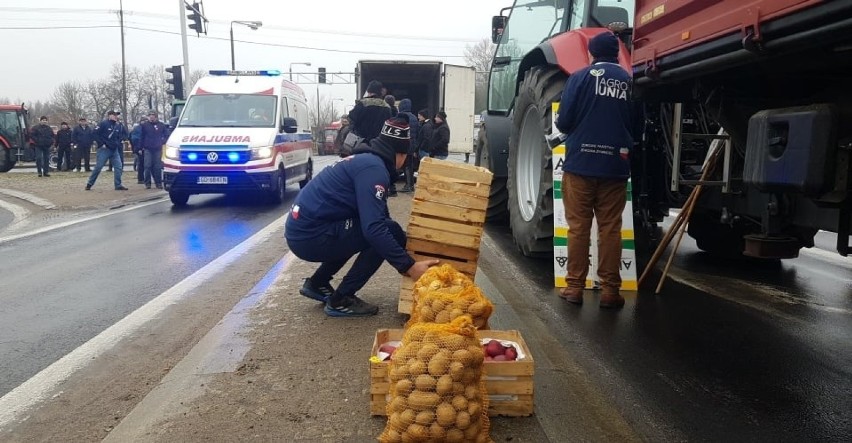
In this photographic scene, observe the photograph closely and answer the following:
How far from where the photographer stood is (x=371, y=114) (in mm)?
11055

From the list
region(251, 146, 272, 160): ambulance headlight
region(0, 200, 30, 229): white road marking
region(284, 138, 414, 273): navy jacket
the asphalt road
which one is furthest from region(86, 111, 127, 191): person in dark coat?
region(284, 138, 414, 273): navy jacket

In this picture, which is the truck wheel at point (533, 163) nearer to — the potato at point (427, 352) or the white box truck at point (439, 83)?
the potato at point (427, 352)

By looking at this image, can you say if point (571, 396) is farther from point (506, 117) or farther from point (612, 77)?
point (506, 117)

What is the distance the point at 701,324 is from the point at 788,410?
1.44 metres

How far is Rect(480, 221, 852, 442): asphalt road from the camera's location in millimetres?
3109

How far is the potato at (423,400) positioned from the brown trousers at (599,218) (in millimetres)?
2688

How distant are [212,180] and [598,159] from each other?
27.1 ft

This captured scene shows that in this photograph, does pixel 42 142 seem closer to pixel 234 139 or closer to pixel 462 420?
pixel 234 139

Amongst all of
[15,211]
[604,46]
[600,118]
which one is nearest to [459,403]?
[600,118]

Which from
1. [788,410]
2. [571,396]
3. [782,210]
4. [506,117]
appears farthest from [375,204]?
[506,117]

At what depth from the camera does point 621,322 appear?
462 centimetres

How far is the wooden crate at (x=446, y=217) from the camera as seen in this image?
439 centimetres

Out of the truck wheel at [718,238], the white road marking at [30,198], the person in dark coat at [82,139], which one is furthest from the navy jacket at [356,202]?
the person in dark coat at [82,139]

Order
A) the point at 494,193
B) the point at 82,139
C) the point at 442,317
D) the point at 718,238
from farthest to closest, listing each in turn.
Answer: the point at 82,139
the point at 494,193
the point at 718,238
the point at 442,317
